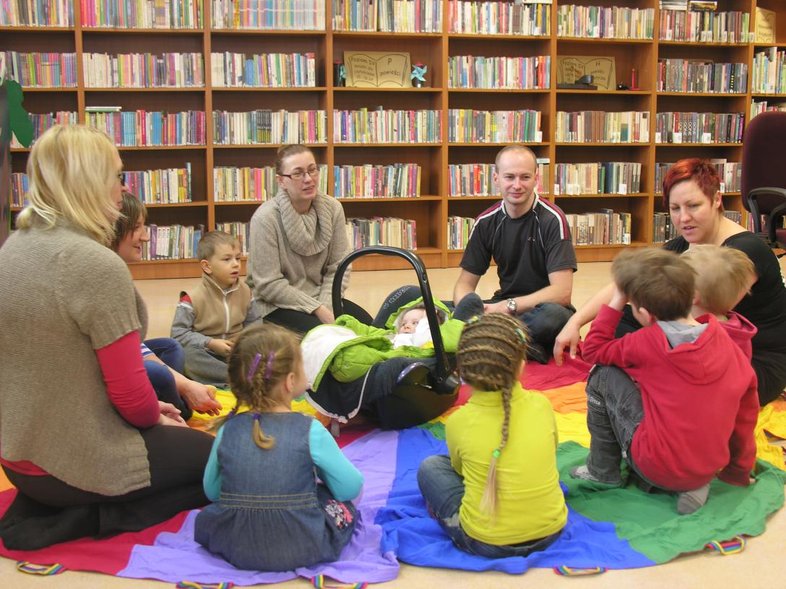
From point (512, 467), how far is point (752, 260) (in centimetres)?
125

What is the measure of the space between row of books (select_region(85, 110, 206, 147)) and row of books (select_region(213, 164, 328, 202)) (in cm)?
29

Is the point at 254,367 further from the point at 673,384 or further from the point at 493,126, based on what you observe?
the point at 493,126

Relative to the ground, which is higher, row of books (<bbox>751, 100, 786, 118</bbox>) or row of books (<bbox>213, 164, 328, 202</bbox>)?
row of books (<bbox>751, 100, 786, 118</bbox>)

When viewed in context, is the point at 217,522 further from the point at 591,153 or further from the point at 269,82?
the point at 591,153

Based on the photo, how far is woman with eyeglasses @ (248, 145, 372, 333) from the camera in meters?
3.85

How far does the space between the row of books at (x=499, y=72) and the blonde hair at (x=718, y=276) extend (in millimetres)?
4447

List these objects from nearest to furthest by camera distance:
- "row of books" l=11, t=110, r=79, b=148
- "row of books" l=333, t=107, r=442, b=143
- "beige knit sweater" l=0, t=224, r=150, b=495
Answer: "beige knit sweater" l=0, t=224, r=150, b=495, "row of books" l=11, t=110, r=79, b=148, "row of books" l=333, t=107, r=442, b=143

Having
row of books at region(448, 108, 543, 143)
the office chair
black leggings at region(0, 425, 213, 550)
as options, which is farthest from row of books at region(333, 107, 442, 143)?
black leggings at region(0, 425, 213, 550)

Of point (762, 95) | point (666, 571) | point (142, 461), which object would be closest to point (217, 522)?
point (142, 461)

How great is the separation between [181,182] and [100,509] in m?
4.45

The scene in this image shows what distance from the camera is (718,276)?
8.11ft

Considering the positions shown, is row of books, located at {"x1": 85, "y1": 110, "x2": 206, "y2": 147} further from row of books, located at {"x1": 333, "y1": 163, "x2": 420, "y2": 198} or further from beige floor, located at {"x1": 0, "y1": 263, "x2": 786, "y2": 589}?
beige floor, located at {"x1": 0, "y1": 263, "x2": 786, "y2": 589}

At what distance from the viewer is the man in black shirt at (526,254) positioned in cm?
387

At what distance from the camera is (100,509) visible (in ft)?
7.29
